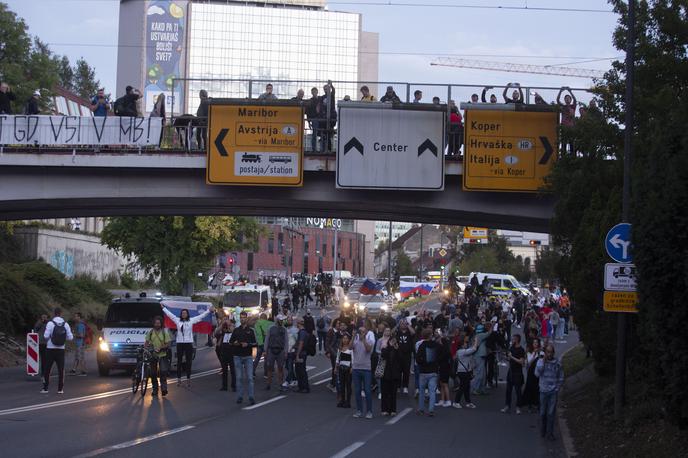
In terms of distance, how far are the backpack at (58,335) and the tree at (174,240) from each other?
30.7m

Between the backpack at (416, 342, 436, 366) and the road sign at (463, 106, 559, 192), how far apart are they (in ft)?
24.3

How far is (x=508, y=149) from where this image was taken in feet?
85.5

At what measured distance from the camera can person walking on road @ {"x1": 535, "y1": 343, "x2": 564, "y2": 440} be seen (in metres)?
16.5

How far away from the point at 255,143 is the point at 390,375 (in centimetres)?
925

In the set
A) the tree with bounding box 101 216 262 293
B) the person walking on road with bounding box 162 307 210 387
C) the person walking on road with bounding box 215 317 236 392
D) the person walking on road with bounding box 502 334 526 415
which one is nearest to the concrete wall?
the tree with bounding box 101 216 262 293

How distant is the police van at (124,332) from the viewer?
26.2 m

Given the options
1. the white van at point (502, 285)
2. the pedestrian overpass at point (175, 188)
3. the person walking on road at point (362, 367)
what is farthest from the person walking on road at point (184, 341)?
the white van at point (502, 285)

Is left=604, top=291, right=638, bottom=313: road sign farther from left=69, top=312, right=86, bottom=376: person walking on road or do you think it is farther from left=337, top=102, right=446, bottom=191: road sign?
left=69, top=312, right=86, bottom=376: person walking on road

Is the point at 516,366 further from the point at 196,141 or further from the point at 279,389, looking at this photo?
the point at 196,141

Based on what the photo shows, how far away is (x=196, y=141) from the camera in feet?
88.2

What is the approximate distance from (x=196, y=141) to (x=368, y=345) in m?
10.1

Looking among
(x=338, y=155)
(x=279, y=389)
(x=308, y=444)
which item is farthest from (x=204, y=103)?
(x=308, y=444)

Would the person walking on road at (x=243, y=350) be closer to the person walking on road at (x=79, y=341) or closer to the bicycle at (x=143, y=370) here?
the bicycle at (x=143, y=370)

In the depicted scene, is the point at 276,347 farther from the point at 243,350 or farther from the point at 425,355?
the point at 425,355
